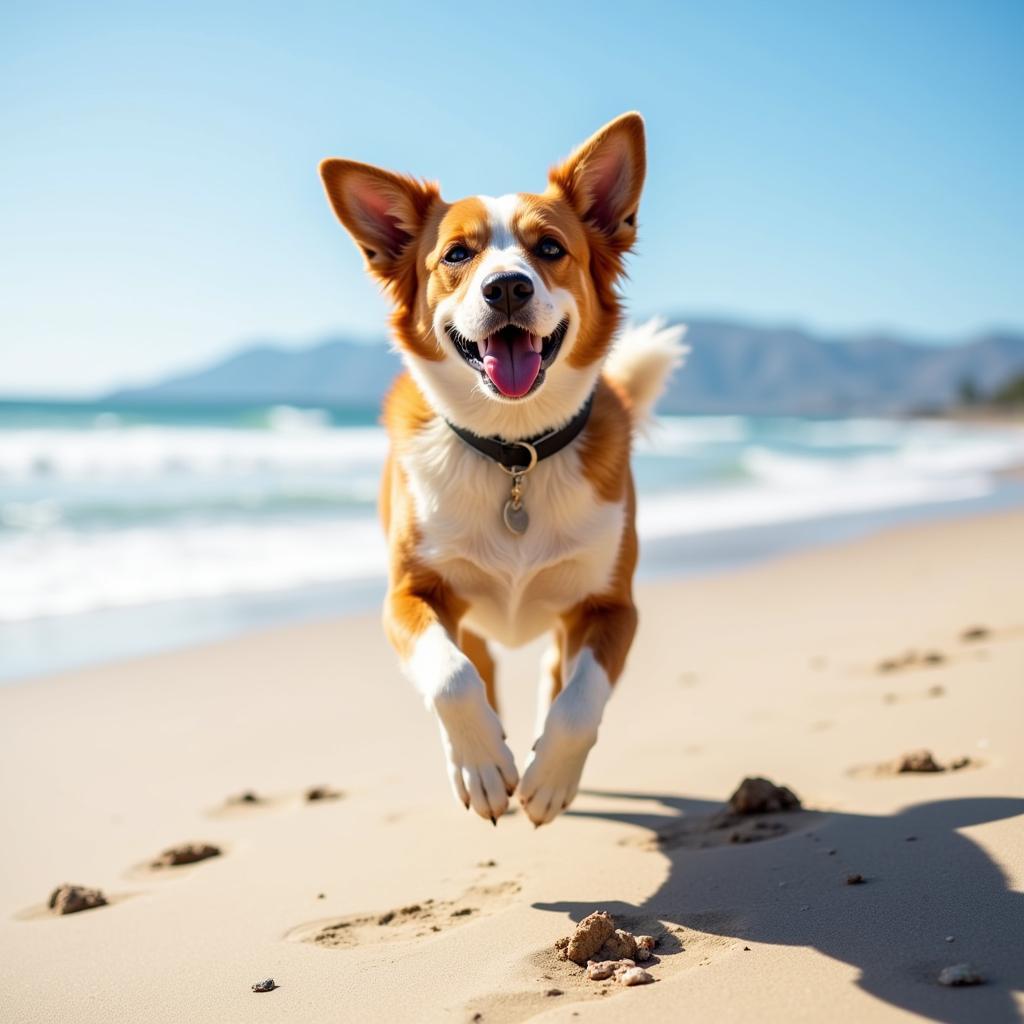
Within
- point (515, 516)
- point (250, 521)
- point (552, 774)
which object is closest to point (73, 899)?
point (552, 774)

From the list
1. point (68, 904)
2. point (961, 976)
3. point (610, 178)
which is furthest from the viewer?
point (610, 178)

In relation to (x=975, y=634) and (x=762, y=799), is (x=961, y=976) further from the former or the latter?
(x=975, y=634)

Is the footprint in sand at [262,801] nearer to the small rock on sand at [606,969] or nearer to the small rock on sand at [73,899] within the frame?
the small rock on sand at [73,899]

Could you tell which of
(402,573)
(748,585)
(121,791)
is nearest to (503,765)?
(402,573)

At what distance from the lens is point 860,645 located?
18.9 feet

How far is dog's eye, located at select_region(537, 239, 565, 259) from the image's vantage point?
137 inches

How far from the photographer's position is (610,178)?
12.4ft

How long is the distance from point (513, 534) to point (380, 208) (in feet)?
4.22

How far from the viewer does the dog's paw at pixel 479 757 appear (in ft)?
9.43

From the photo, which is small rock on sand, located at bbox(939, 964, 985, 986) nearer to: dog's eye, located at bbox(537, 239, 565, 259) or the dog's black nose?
the dog's black nose

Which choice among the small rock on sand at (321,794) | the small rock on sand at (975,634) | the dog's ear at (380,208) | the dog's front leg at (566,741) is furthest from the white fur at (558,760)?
the small rock on sand at (975,634)

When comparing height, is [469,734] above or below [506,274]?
below

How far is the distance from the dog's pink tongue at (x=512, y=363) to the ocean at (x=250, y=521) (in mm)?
1834

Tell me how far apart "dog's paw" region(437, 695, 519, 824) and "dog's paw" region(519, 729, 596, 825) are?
5cm
